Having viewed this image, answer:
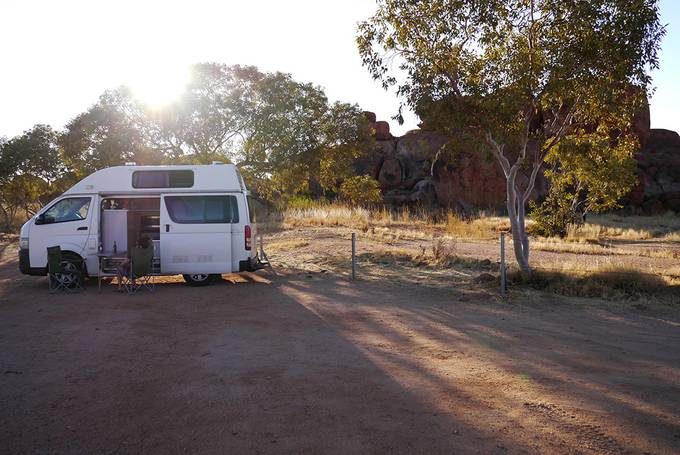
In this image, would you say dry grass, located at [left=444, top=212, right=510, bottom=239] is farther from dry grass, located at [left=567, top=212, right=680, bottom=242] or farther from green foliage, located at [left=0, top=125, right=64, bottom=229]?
green foliage, located at [left=0, top=125, right=64, bottom=229]

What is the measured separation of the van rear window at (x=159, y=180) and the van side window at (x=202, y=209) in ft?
0.99

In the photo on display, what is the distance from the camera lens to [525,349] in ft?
22.7

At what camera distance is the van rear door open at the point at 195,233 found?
1234cm

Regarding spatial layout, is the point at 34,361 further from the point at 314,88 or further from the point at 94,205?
the point at 314,88

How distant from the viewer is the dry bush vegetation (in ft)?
35.7

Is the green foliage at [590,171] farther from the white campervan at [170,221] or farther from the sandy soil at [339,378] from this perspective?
the white campervan at [170,221]

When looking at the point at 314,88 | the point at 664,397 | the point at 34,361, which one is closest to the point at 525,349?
the point at 664,397

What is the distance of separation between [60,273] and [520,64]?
33.2ft

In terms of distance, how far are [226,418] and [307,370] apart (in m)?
1.53

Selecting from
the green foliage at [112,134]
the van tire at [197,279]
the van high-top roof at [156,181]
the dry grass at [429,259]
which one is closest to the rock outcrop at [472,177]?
the green foliage at [112,134]

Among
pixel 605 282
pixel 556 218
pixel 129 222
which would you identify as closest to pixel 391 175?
pixel 556 218

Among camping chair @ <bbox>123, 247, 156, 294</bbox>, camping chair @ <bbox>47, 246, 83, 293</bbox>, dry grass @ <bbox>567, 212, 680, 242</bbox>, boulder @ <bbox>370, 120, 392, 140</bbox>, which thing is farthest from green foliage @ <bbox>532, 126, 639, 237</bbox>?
boulder @ <bbox>370, 120, 392, 140</bbox>

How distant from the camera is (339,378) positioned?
5.73m

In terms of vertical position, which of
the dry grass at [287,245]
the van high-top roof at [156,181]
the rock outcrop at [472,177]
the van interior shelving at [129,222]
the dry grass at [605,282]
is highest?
the rock outcrop at [472,177]
